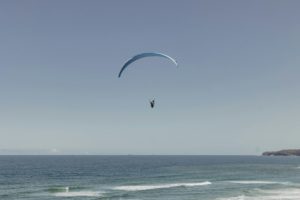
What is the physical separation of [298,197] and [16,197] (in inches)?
1227

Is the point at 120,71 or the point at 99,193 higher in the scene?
the point at 120,71

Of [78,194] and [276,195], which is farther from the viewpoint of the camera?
[78,194]

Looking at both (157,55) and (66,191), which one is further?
(66,191)

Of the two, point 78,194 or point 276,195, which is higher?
point 78,194

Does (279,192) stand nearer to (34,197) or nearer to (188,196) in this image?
(188,196)

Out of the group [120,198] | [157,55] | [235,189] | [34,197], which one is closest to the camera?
[157,55]

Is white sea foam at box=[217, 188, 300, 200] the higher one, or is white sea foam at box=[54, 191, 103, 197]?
white sea foam at box=[54, 191, 103, 197]

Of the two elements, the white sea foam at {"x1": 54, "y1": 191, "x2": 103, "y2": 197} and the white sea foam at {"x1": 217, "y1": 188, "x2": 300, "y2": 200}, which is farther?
the white sea foam at {"x1": 54, "y1": 191, "x2": 103, "y2": 197}

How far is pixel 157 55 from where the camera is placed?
28.5m

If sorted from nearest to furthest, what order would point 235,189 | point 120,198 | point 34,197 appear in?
1. point 120,198
2. point 34,197
3. point 235,189

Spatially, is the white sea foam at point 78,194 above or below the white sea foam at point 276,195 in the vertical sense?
above

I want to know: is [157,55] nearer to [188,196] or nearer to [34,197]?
[188,196]

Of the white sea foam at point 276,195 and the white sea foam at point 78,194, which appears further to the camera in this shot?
the white sea foam at point 78,194

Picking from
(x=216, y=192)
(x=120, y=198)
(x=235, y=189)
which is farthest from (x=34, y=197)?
(x=235, y=189)
